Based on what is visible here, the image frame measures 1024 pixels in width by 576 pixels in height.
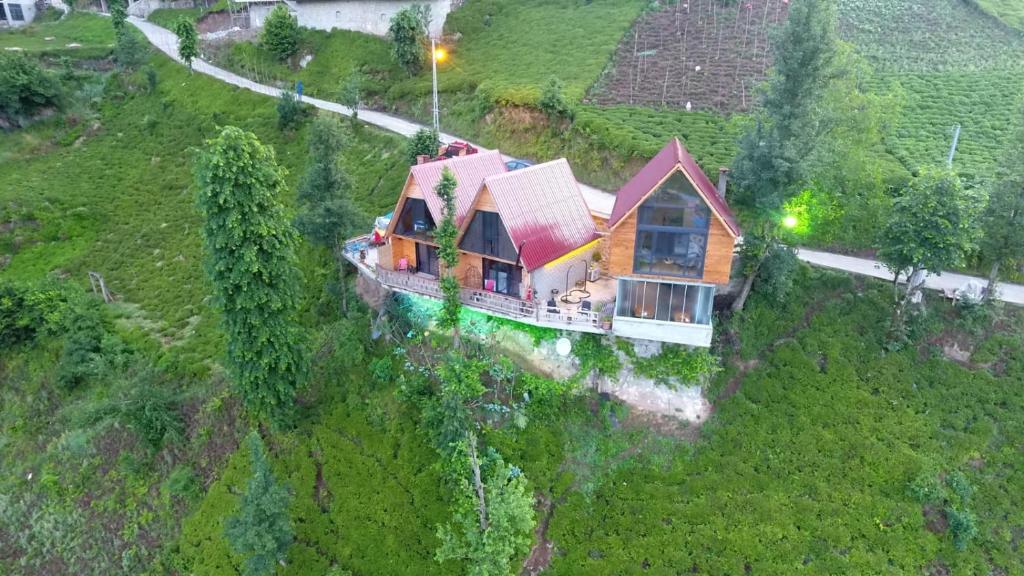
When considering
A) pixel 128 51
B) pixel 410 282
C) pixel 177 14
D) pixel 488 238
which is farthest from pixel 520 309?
pixel 177 14

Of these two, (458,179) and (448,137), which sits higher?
(458,179)

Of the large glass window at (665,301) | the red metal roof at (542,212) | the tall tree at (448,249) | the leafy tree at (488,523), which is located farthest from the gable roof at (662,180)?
the leafy tree at (488,523)

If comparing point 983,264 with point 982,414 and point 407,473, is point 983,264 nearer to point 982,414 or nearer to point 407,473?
point 982,414

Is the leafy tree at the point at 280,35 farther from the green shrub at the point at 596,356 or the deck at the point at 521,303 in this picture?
the green shrub at the point at 596,356

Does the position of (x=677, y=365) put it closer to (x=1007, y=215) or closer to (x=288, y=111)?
(x=1007, y=215)

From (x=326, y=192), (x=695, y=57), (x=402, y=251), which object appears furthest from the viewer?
(x=695, y=57)

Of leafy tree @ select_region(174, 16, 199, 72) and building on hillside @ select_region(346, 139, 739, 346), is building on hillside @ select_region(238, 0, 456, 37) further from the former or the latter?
building on hillside @ select_region(346, 139, 739, 346)

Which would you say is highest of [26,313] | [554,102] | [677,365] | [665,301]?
[554,102]
